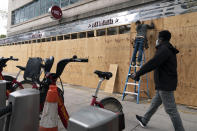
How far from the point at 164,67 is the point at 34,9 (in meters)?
15.8

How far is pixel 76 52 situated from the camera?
27.2ft

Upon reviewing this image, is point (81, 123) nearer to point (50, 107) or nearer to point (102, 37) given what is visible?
point (50, 107)

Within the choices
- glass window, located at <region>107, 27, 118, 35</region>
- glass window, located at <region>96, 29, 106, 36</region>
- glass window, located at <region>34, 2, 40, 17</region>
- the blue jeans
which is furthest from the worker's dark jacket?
glass window, located at <region>34, 2, 40, 17</region>

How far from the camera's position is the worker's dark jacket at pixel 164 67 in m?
2.53

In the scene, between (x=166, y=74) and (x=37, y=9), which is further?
(x=37, y=9)

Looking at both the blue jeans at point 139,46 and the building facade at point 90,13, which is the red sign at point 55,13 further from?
the blue jeans at point 139,46

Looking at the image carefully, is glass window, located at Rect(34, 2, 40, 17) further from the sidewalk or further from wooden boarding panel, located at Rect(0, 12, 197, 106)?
the sidewalk

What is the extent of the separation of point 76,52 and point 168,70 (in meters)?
6.23

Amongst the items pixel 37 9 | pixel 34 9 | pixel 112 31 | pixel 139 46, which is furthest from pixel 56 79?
pixel 34 9

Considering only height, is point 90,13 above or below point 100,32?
above

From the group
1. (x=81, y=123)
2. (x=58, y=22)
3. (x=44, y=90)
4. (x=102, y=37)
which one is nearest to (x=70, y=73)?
(x=102, y=37)

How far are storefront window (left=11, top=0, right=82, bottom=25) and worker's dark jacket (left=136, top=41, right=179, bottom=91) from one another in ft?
31.1

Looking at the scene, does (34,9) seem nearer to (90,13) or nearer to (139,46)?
(90,13)

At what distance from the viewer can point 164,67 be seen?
2641mm
